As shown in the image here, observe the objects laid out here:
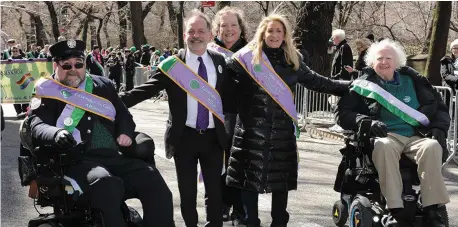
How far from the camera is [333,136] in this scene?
12977 mm

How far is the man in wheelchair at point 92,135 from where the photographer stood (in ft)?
16.2

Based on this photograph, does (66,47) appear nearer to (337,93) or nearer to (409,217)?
(337,93)

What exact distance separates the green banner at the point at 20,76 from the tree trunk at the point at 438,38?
8398 mm

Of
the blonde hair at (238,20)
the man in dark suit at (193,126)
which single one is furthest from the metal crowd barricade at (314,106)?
the man in dark suit at (193,126)

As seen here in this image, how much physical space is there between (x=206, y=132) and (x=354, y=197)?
1.37 metres

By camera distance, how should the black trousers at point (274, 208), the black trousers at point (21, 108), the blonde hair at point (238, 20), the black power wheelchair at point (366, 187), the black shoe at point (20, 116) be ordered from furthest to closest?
the black trousers at point (21, 108) → the black shoe at point (20, 116) → the blonde hair at point (238, 20) → the black trousers at point (274, 208) → the black power wheelchair at point (366, 187)

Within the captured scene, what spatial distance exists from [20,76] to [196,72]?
1250cm

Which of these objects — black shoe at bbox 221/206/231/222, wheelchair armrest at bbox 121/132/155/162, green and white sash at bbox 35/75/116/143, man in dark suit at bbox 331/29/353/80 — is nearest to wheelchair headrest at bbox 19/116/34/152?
green and white sash at bbox 35/75/116/143

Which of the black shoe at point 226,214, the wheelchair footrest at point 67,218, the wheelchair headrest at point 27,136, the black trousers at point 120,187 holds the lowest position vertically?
the black shoe at point 226,214

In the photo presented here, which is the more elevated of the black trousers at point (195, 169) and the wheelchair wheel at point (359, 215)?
the black trousers at point (195, 169)

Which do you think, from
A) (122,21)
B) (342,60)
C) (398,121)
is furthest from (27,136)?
(122,21)

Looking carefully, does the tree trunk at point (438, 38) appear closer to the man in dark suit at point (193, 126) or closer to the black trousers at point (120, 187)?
the man in dark suit at point (193, 126)

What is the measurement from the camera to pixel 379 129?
18.7 feet

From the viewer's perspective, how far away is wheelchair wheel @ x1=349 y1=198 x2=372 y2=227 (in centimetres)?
569
